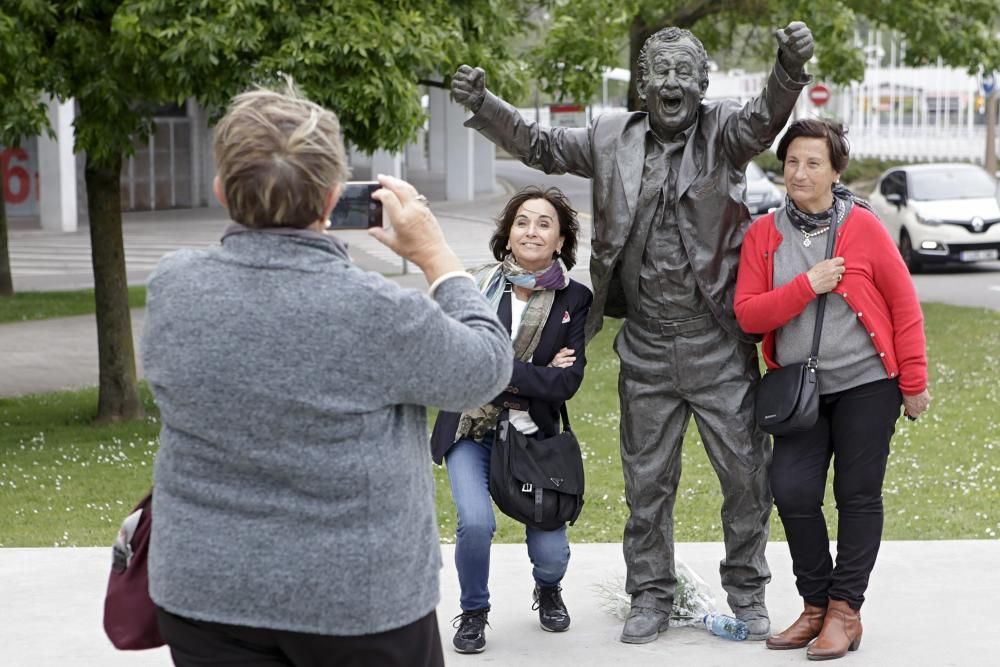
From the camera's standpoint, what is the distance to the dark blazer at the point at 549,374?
4.49 meters

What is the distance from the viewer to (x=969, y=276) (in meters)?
20.8

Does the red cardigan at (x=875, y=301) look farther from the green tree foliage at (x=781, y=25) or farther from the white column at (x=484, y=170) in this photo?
the white column at (x=484, y=170)

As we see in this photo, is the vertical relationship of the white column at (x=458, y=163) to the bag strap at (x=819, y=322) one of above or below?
below

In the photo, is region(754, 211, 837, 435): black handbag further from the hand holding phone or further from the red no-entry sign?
the red no-entry sign

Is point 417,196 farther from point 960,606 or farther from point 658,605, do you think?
point 960,606

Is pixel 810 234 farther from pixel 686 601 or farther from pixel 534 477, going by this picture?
pixel 686 601

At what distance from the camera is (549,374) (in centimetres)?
449

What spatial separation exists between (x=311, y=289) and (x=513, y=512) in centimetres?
213

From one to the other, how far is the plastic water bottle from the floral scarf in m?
0.99

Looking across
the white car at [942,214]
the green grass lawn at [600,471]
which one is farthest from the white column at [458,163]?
the green grass lawn at [600,471]

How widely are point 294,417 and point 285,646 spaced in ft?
1.39

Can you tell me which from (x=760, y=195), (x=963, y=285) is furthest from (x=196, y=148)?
(x=963, y=285)

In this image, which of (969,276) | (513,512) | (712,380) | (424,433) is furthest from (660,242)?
(969,276)

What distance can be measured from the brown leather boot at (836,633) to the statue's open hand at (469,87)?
1.91 m
